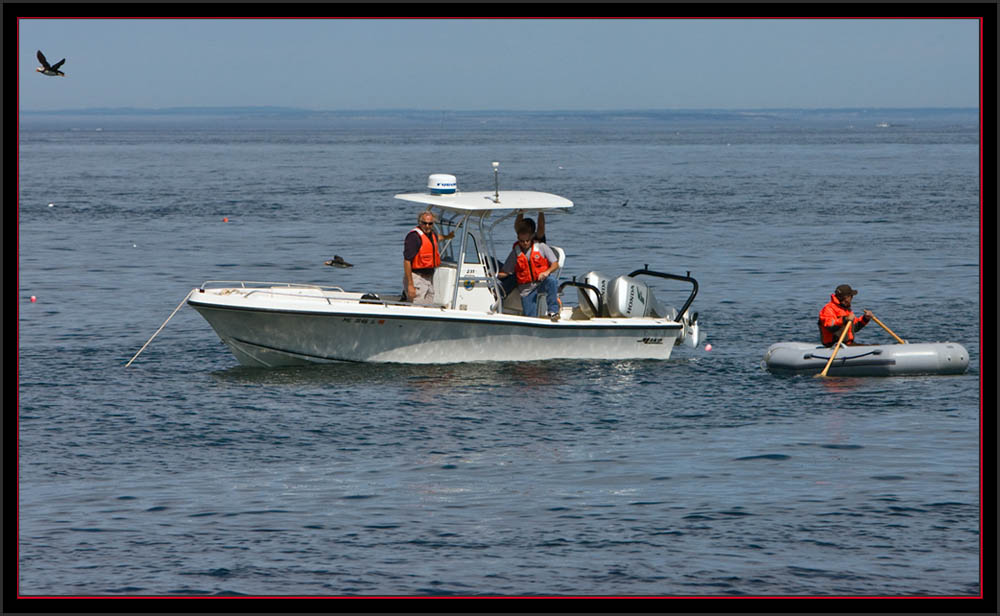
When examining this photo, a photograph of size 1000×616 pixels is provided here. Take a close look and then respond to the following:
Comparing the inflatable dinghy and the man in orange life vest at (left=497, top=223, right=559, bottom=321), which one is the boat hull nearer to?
the man in orange life vest at (left=497, top=223, right=559, bottom=321)

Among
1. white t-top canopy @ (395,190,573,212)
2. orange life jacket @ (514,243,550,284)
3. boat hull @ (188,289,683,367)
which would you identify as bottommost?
boat hull @ (188,289,683,367)

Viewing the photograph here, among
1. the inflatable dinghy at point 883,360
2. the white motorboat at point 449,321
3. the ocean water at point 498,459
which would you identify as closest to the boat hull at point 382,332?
the white motorboat at point 449,321

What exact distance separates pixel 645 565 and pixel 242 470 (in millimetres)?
→ 4694

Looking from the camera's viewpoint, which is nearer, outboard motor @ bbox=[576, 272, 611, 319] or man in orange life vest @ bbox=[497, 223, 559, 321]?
man in orange life vest @ bbox=[497, 223, 559, 321]

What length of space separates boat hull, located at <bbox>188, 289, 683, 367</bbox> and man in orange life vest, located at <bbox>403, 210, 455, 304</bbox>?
316mm

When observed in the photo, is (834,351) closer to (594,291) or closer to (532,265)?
(594,291)

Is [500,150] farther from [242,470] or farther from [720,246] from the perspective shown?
[242,470]

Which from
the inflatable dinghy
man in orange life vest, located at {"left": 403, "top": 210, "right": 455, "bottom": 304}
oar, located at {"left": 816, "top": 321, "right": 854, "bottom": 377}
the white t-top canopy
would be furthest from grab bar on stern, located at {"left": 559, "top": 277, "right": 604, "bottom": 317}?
oar, located at {"left": 816, "top": 321, "right": 854, "bottom": 377}

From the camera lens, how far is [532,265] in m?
17.8

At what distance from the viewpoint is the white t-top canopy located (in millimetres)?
17531

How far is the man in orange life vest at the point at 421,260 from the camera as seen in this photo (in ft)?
57.7

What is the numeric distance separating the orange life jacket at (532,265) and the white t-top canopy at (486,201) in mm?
578

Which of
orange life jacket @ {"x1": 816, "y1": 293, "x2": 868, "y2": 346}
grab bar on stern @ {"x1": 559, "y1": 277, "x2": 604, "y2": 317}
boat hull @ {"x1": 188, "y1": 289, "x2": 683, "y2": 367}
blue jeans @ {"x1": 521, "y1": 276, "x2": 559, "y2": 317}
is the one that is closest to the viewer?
boat hull @ {"x1": 188, "y1": 289, "x2": 683, "y2": 367}
